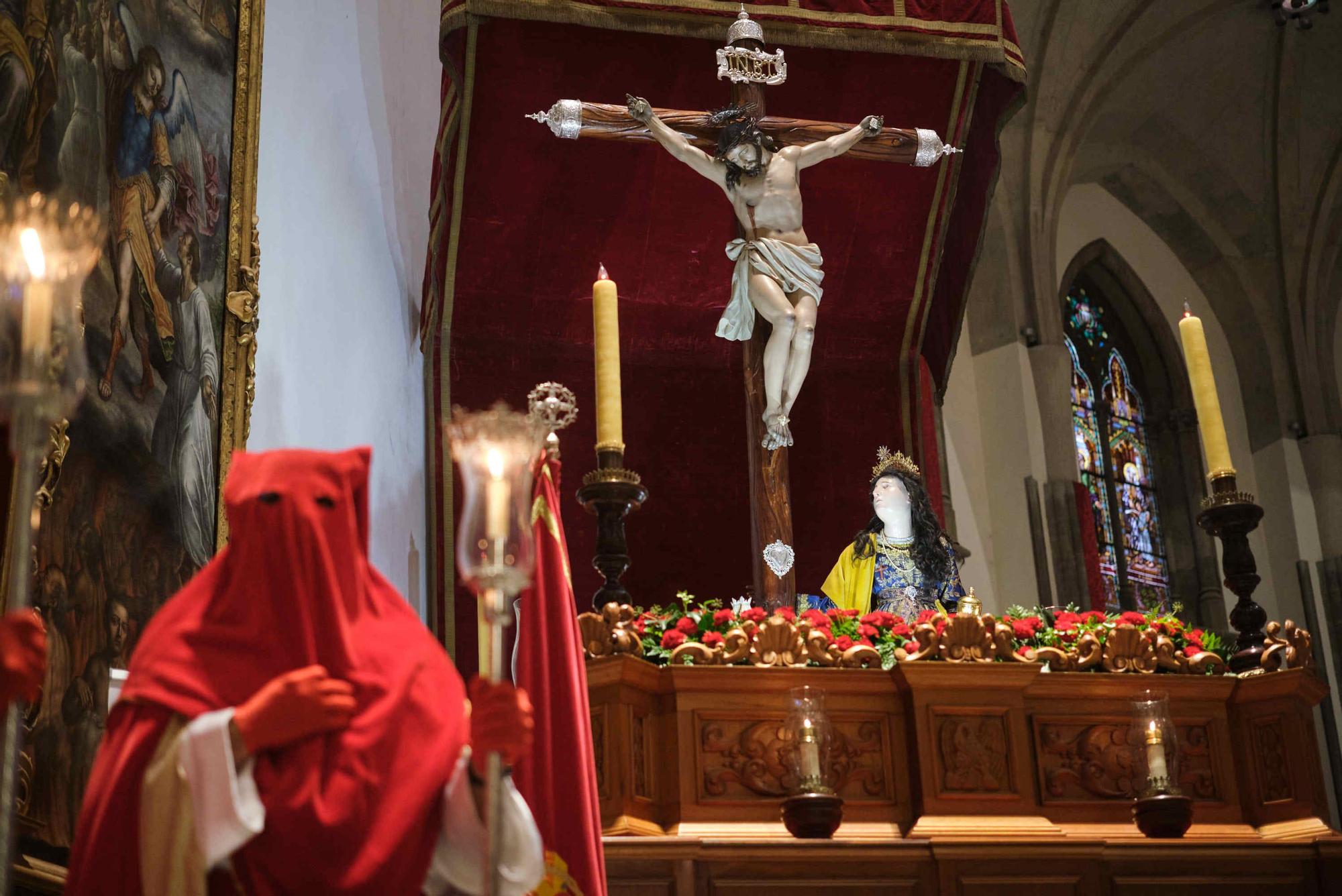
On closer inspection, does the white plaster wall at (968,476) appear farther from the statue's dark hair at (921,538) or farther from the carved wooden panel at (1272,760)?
the carved wooden panel at (1272,760)

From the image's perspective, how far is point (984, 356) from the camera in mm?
13422

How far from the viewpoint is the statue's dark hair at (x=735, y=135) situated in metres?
6.62

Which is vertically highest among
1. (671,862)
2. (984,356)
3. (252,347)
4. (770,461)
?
(984,356)

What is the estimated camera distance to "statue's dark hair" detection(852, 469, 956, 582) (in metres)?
6.16

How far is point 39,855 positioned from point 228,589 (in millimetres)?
1516

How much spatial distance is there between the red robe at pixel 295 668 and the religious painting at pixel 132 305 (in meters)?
1.28

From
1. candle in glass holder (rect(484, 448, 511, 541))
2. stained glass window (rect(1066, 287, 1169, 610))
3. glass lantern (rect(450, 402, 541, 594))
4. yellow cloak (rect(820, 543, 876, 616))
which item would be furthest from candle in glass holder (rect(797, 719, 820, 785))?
stained glass window (rect(1066, 287, 1169, 610))

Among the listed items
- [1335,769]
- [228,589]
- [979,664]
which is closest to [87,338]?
[228,589]

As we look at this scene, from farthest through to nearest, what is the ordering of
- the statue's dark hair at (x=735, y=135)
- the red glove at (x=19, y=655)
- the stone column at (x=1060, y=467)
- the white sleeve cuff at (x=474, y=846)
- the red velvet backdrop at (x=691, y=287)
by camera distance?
the stone column at (x=1060, y=467)
the red velvet backdrop at (x=691, y=287)
the statue's dark hair at (x=735, y=135)
the white sleeve cuff at (x=474, y=846)
the red glove at (x=19, y=655)

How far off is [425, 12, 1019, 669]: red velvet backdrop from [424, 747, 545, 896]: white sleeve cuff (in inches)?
207

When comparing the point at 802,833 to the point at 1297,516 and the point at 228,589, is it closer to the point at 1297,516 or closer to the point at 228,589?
the point at 228,589

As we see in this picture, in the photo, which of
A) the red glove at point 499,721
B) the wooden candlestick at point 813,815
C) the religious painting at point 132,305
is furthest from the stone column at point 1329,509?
the red glove at point 499,721

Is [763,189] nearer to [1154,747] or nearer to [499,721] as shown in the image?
[1154,747]

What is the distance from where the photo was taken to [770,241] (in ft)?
21.3
